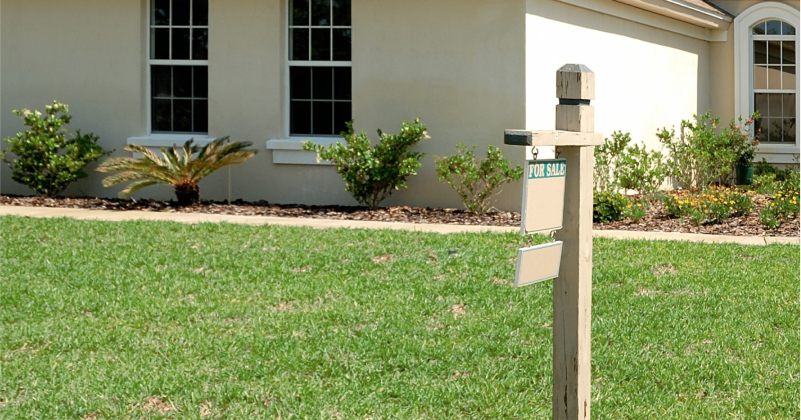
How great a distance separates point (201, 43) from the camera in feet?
43.5

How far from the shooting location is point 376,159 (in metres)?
11.9

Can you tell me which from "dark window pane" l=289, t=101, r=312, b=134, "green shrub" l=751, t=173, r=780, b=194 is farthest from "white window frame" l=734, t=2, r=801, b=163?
"dark window pane" l=289, t=101, r=312, b=134

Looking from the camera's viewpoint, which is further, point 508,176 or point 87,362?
point 508,176

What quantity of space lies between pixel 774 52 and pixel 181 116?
1037cm

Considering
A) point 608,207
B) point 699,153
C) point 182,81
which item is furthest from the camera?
point 699,153

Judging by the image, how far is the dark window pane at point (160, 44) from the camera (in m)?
Answer: 13.4

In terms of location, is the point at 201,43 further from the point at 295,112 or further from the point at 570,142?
the point at 570,142

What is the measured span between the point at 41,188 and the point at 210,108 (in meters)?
2.49

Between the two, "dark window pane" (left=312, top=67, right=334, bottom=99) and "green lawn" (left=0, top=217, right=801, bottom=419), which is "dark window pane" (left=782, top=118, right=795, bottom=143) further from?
"dark window pane" (left=312, top=67, right=334, bottom=99)

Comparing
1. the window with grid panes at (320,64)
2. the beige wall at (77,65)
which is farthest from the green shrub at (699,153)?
the beige wall at (77,65)

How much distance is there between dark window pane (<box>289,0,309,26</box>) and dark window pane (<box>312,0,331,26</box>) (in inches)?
3.7

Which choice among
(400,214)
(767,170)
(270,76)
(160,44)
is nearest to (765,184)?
(767,170)

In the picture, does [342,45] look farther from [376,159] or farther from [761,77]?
[761,77]

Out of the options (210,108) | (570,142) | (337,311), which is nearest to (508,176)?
(210,108)
